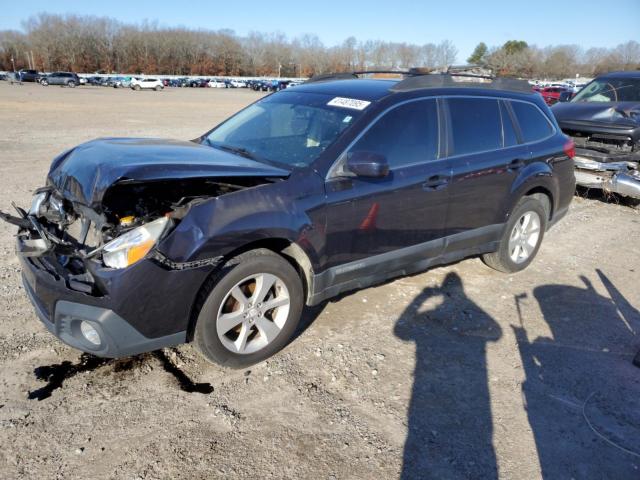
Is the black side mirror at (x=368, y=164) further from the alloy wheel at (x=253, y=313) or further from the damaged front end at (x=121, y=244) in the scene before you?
the alloy wheel at (x=253, y=313)

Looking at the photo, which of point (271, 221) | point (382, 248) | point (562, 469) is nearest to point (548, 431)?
point (562, 469)

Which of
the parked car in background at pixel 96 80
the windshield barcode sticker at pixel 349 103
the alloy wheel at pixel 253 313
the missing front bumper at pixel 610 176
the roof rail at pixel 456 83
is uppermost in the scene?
the parked car in background at pixel 96 80

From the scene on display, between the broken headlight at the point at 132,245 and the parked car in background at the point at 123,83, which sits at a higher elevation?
the parked car in background at the point at 123,83

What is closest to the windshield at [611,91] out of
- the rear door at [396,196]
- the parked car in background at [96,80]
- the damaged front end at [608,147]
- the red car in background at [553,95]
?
the damaged front end at [608,147]

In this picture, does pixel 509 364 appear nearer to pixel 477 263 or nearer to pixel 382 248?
pixel 382 248

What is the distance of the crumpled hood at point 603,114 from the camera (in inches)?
334

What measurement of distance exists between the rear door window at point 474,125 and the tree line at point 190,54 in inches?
3673

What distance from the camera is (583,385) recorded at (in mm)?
3529

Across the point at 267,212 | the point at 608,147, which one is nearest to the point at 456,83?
the point at 267,212

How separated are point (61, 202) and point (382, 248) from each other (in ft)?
7.90

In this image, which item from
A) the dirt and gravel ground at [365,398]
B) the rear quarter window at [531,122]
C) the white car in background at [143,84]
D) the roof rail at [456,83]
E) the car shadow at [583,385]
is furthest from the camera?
the white car in background at [143,84]

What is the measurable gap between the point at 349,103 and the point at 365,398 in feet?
7.42

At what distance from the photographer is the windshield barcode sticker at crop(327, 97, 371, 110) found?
3957 mm

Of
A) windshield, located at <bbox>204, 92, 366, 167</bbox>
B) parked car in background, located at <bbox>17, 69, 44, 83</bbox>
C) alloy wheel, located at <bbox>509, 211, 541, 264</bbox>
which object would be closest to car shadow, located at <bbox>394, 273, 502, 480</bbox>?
alloy wheel, located at <bbox>509, 211, 541, 264</bbox>
